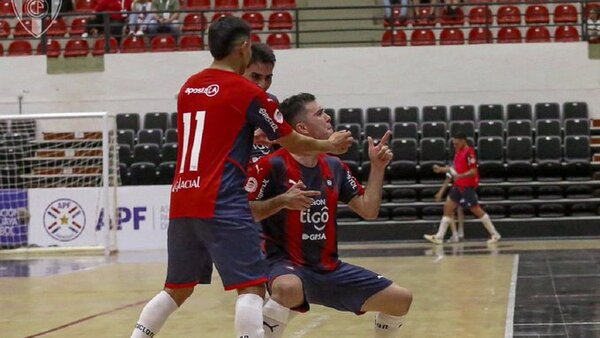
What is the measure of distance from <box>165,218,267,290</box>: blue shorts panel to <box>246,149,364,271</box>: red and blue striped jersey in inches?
24.6

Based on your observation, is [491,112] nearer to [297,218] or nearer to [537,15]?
[537,15]

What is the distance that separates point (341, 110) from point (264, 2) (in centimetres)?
395

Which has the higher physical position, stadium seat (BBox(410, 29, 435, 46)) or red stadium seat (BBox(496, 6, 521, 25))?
red stadium seat (BBox(496, 6, 521, 25))

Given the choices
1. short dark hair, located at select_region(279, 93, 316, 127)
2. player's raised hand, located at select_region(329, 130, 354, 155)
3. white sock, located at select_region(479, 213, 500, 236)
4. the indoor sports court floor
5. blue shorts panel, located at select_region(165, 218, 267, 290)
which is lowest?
the indoor sports court floor

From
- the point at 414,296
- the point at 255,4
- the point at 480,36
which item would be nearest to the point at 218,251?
the point at 414,296

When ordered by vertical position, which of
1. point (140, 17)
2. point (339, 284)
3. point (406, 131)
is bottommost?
point (339, 284)

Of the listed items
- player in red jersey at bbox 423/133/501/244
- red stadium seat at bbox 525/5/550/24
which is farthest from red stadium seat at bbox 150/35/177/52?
red stadium seat at bbox 525/5/550/24

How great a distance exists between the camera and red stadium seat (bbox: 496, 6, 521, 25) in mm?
23156

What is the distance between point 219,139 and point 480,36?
60.9 feet

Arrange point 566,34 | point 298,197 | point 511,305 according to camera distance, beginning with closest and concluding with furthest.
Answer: point 298,197 < point 511,305 < point 566,34

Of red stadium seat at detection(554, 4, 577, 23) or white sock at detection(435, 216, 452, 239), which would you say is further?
red stadium seat at detection(554, 4, 577, 23)

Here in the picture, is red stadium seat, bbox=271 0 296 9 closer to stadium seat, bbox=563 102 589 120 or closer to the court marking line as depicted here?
stadium seat, bbox=563 102 589 120

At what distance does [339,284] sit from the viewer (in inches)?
240

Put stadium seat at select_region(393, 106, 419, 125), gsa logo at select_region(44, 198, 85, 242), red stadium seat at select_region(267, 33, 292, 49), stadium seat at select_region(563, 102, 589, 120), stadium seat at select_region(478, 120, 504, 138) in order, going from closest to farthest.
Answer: gsa logo at select_region(44, 198, 85, 242), stadium seat at select_region(478, 120, 504, 138), stadium seat at select_region(563, 102, 589, 120), stadium seat at select_region(393, 106, 419, 125), red stadium seat at select_region(267, 33, 292, 49)
